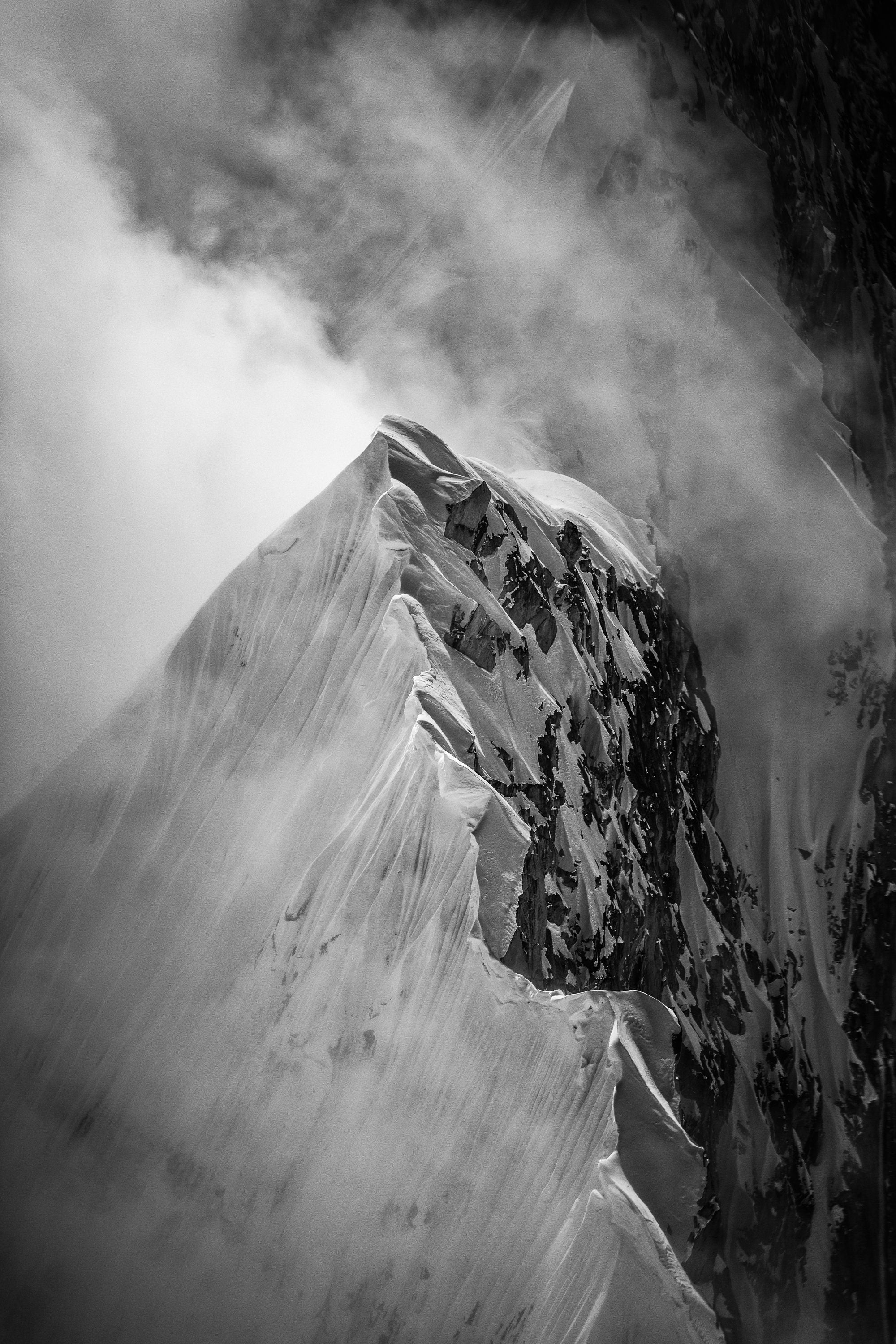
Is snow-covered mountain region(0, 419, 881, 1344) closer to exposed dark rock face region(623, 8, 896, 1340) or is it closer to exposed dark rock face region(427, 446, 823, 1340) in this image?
exposed dark rock face region(427, 446, 823, 1340)

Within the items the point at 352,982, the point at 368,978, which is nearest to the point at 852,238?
the point at 368,978

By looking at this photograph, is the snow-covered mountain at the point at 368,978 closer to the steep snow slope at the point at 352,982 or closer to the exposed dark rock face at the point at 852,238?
the steep snow slope at the point at 352,982

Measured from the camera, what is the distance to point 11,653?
152 ft

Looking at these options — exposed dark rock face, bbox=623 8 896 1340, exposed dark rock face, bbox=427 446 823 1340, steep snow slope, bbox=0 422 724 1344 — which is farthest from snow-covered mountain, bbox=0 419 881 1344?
exposed dark rock face, bbox=623 8 896 1340

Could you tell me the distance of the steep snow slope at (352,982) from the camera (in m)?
19.7

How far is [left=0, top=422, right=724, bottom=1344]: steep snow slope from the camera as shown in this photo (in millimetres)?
19688

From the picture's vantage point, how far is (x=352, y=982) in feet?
75.7

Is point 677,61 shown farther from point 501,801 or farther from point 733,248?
point 501,801

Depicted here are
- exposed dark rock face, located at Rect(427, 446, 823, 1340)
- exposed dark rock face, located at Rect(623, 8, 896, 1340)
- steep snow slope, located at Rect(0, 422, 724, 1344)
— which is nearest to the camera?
steep snow slope, located at Rect(0, 422, 724, 1344)

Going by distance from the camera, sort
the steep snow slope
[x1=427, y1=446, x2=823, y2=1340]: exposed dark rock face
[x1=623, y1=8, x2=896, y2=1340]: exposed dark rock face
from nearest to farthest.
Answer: the steep snow slope, [x1=427, y1=446, x2=823, y2=1340]: exposed dark rock face, [x1=623, y1=8, x2=896, y2=1340]: exposed dark rock face

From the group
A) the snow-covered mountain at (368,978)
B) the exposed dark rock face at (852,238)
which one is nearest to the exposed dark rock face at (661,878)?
the snow-covered mountain at (368,978)

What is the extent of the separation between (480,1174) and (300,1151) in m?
3.98

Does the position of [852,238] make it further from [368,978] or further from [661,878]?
[368,978]

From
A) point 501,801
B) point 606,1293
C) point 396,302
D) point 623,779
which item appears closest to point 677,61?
point 396,302
